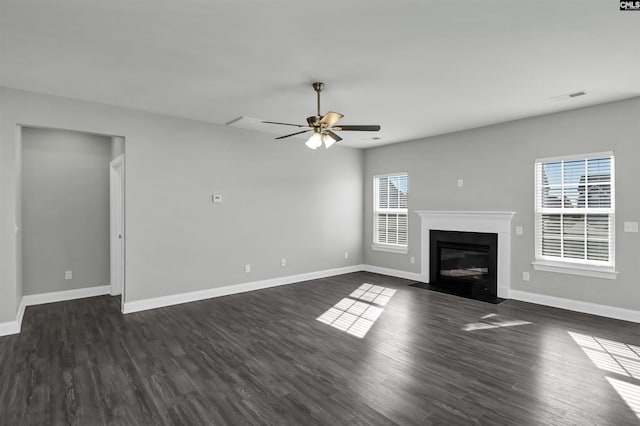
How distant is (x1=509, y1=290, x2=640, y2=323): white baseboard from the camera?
4.24 metres

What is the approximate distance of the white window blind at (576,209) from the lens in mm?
4449

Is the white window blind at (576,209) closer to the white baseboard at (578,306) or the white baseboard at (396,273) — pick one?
the white baseboard at (578,306)

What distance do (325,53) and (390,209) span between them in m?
4.67

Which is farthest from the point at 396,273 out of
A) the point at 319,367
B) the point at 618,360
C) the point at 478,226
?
the point at 319,367

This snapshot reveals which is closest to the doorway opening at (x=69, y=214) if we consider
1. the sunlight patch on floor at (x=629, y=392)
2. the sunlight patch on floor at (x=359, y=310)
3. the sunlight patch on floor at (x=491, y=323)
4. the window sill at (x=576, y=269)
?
the sunlight patch on floor at (x=359, y=310)

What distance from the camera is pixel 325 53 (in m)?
3.00

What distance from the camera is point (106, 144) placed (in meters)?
5.68

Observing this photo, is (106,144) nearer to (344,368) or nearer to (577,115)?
(344,368)

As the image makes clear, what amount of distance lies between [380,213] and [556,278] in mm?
3441

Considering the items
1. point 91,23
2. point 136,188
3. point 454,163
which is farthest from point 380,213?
point 91,23

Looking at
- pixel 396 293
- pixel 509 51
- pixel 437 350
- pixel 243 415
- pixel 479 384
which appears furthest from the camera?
pixel 396 293

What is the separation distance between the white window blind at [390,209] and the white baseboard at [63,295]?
5.25m

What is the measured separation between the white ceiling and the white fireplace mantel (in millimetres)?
1776

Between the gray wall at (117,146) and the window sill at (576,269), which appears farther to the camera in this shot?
the gray wall at (117,146)
